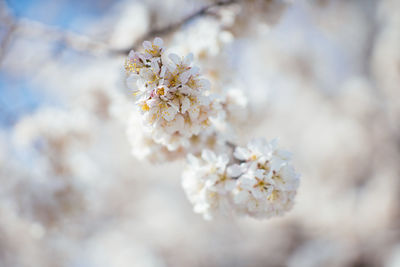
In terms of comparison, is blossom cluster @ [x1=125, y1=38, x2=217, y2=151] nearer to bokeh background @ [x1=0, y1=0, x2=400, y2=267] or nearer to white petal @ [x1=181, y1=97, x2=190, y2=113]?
white petal @ [x1=181, y1=97, x2=190, y2=113]

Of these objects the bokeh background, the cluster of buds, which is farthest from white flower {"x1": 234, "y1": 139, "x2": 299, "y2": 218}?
the bokeh background

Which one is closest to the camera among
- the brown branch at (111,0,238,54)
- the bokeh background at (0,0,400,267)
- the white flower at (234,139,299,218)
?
the white flower at (234,139,299,218)

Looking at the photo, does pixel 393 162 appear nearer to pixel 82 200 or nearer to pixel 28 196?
pixel 82 200

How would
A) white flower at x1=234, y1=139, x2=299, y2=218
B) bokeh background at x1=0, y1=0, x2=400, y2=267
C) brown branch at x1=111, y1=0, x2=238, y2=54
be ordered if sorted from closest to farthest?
white flower at x1=234, y1=139, x2=299, y2=218, brown branch at x1=111, y1=0, x2=238, y2=54, bokeh background at x1=0, y1=0, x2=400, y2=267

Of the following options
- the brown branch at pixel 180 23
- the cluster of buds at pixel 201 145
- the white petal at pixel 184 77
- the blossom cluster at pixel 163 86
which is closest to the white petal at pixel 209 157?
the cluster of buds at pixel 201 145

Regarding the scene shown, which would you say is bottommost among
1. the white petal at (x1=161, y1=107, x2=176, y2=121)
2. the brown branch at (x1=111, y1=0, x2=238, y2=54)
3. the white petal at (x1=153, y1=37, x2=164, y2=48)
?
the white petal at (x1=161, y1=107, x2=176, y2=121)

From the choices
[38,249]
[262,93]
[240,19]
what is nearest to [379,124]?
[262,93]
